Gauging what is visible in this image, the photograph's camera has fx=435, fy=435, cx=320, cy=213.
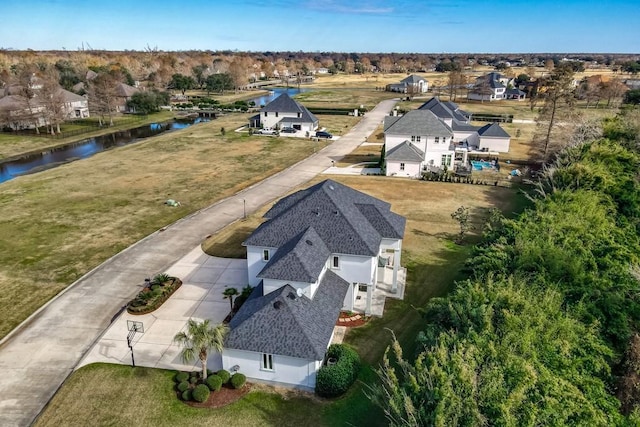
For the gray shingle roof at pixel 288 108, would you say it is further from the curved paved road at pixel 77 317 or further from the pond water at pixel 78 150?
the curved paved road at pixel 77 317

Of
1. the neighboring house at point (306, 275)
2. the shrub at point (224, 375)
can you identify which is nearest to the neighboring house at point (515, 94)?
the neighboring house at point (306, 275)

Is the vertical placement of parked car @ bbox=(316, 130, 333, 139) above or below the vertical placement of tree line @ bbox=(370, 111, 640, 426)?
below

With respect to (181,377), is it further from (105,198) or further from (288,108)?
(288,108)

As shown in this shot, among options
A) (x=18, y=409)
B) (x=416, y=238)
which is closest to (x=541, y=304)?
(x=416, y=238)

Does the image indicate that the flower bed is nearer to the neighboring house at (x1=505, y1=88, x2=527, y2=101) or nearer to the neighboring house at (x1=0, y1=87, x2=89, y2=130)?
the neighboring house at (x1=0, y1=87, x2=89, y2=130)

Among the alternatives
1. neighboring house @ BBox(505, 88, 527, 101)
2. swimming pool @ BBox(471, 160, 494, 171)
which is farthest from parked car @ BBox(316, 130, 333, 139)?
neighboring house @ BBox(505, 88, 527, 101)

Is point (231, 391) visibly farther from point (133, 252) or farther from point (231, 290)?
point (133, 252)

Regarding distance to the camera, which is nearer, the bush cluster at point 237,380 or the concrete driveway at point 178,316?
the bush cluster at point 237,380
